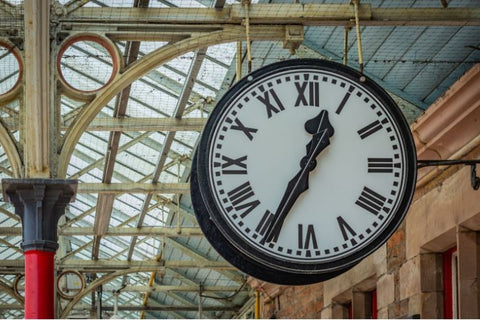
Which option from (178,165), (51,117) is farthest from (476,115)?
(178,165)

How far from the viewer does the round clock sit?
221 inches

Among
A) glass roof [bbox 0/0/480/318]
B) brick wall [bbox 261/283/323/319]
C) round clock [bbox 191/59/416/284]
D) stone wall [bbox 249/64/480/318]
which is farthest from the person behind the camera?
brick wall [bbox 261/283/323/319]

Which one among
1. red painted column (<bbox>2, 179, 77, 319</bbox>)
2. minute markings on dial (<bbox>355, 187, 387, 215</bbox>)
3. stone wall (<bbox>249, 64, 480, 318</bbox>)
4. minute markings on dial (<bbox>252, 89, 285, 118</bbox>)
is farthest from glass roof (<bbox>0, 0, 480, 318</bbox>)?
minute markings on dial (<bbox>355, 187, 387, 215</bbox>)

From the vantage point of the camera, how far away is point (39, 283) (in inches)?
338

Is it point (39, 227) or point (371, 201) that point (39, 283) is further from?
point (371, 201)

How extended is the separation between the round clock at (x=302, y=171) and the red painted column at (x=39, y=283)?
3010 mm


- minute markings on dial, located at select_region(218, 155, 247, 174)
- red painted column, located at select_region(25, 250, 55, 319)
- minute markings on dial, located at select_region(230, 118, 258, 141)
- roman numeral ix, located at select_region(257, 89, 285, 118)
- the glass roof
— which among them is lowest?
red painted column, located at select_region(25, 250, 55, 319)

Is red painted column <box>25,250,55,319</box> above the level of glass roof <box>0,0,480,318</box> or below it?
below

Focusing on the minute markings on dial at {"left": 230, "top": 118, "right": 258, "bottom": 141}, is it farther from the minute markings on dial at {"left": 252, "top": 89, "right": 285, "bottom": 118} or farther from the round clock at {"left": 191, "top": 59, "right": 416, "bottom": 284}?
the minute markings on dial at {"left": 252, "top": 89, "right": 285, "bottom": 118}

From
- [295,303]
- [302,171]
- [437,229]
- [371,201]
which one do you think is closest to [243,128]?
[302,171]

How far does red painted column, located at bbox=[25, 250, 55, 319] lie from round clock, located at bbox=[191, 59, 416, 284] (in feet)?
9.88

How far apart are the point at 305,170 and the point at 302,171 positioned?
2 cm

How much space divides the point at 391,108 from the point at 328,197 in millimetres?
556

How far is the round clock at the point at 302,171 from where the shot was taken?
5.61 m
